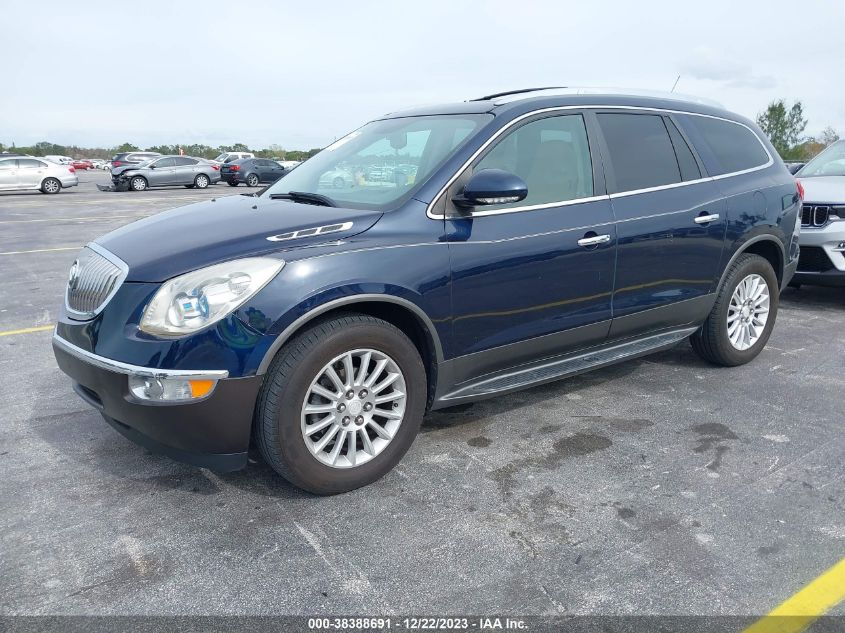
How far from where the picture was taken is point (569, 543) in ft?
9.14

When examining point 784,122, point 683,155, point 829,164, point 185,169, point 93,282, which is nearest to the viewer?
point 93,282

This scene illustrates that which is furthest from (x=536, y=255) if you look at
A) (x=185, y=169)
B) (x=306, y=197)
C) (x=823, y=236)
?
(x=185, y=169)

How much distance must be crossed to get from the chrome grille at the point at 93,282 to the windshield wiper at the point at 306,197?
3.36 ft

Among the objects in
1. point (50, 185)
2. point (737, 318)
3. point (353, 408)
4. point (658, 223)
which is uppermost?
point (658, 223)

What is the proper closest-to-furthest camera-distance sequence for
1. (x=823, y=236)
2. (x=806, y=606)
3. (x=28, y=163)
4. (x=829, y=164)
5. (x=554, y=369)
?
(x=806, y=606), (x=554, y=369), (x=823, y=236), (x=829, y=164), (x=28, y=163)

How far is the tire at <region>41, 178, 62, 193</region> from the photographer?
25.4 m

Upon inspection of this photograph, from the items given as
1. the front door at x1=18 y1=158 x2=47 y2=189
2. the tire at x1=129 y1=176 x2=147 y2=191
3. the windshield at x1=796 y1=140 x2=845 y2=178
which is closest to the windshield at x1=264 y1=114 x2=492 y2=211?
the windshield at x1=796 y1=140 x2=845 y2=178

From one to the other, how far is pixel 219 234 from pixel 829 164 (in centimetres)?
Answer: 744

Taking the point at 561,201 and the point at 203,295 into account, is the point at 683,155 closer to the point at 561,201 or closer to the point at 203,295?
the point at 561,201

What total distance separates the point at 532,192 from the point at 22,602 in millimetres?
2896

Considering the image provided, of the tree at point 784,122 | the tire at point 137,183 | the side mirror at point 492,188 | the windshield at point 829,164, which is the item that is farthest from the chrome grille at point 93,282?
the tree at point 784,122

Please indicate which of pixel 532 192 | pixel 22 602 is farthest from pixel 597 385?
pixel 22 602

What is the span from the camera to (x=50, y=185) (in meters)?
25.6

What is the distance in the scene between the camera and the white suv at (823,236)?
6445 millimetres
